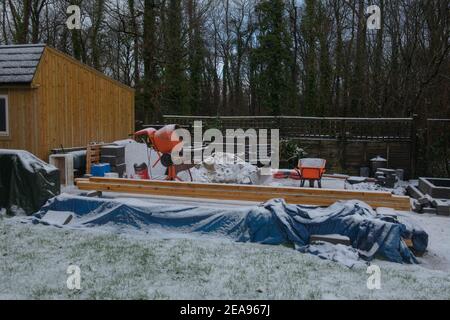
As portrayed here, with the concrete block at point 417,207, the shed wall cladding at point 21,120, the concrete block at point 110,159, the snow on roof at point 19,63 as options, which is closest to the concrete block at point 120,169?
the concrete block at point 110,159

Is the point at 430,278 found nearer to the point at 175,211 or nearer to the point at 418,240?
the point at 418,240

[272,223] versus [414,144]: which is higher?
[414,144]

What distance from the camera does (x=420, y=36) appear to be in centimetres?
1717

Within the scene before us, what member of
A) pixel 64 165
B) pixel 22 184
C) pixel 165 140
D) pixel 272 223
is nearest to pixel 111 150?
pixel 64 165

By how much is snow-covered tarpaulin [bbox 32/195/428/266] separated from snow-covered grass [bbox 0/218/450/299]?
0.80ft

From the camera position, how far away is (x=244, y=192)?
26.2 feet

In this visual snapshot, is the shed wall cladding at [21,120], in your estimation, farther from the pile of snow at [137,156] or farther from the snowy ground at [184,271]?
the snowy ground at [184,271]

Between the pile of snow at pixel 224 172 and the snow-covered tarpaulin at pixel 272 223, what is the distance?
3868 millimetres

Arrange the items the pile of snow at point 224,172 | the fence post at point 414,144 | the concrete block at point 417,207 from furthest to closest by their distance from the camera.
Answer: the fence post at point 414,144
the pile of snow at point 224,172
the concrete block at point 417,207

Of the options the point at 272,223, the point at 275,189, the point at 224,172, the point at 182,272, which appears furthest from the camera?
the point at 224,172

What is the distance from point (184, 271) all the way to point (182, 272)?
0.04 meters

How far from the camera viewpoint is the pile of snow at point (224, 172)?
1070 centimetres

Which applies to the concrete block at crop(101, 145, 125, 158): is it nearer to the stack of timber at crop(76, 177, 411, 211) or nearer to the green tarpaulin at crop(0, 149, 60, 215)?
the stack of timber at crop(76, 177, 411, 211)

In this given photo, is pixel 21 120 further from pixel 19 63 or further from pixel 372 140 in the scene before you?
pixel 372 140
